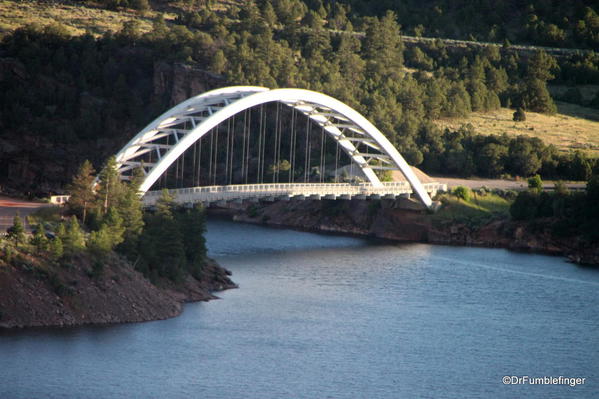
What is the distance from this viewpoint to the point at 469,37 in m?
121

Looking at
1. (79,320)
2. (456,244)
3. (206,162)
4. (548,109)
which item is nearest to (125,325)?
(79,320)

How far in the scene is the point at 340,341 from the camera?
41.3 meters

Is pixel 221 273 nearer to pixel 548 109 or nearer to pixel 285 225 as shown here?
pixel 285 225

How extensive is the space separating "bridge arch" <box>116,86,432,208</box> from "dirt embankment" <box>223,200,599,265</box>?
2106 millimetres

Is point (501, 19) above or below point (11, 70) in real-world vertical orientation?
above

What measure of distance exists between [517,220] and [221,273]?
88.6 ft

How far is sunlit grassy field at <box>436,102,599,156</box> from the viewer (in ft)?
295

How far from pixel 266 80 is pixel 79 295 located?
50.3m

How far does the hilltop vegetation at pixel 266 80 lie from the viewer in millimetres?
85250

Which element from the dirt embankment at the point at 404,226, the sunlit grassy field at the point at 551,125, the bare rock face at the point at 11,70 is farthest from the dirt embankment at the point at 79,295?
the bare rock face at the point at 11,70

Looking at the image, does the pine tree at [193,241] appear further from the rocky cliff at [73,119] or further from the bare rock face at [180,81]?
the bare rock face at [180,81]

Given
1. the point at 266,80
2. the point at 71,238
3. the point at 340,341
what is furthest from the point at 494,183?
the point at 71,238

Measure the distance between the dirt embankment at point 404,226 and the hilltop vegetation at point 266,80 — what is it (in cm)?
758

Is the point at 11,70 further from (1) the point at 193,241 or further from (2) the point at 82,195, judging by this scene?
(1) the point at 193,241
